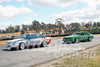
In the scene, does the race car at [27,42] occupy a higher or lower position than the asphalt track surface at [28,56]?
higher

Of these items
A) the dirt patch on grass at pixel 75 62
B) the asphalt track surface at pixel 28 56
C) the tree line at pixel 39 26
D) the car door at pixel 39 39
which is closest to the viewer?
the dirt patch on grass at pixel 75 62

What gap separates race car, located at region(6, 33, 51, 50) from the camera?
1185cm

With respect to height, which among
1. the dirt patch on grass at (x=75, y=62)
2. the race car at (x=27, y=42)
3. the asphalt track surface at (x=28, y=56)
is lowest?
the asphalt track surface at (x=28, y=56)

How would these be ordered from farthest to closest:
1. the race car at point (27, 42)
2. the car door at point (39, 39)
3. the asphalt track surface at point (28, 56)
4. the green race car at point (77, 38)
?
the green race car at point (77, 38), the car door at point (39, 39), the race car at point (27, 42), the asphalt track surface at point (28, 56)

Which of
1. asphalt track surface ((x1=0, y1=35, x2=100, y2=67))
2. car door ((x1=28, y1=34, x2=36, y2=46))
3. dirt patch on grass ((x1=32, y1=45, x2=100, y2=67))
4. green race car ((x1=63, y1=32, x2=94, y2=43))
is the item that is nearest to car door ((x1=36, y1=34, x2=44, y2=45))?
car door ((x1=28, y1=34, x2=36, y2=46))

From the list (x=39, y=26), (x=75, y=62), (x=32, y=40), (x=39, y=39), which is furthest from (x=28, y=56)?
(x=39, y=26)

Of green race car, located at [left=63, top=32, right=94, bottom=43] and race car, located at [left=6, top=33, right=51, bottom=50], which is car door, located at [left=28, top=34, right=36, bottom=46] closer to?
race car, located at [left=6, top=33, right=51, bottom=50]

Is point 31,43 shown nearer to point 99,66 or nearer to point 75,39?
point 75,39

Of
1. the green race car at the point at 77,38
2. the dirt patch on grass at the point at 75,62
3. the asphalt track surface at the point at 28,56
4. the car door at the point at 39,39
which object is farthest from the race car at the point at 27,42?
the dirt patch on grass at the point at 75,62

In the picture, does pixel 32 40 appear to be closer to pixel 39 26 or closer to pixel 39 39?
pixel 39 39

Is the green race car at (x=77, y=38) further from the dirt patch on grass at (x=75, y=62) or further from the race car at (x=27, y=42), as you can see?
the dirt patch on grass at (x=75, y=62)

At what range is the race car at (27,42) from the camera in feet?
38.9

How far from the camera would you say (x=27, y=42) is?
41.4ft

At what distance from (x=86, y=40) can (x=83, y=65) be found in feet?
41.7
